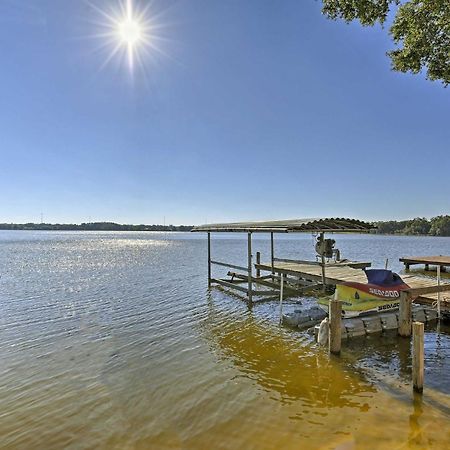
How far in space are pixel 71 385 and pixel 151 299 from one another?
7876 millimetres

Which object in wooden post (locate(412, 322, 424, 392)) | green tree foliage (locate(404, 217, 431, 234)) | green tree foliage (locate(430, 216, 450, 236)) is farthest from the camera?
green tree foliage (locate(404, 217, 431, 234))

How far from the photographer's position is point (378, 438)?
16.3ft

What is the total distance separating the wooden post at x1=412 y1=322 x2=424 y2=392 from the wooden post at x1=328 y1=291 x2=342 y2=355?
193 centimetres

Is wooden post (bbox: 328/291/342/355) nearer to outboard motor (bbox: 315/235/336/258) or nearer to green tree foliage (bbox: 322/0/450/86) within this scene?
outboard motor (bbox: 315/235/336/258)

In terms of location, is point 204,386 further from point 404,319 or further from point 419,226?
point 419,226

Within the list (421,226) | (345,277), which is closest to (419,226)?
(421,226)

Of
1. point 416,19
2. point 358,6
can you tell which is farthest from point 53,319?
point 416,19

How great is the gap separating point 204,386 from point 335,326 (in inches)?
131

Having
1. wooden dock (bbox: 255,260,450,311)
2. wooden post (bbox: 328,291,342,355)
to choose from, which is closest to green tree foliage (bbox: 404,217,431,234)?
wooden dock (bbox: 255,260,450,311)

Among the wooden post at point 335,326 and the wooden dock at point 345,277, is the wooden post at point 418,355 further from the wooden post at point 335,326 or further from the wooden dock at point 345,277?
the wooden dock at point 345,277

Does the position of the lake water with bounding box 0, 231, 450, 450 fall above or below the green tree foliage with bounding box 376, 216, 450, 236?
below

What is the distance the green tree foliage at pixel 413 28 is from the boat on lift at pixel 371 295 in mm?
5632

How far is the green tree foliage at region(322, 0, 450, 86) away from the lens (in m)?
8.71

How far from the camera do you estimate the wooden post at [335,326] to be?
7988 millimetres
